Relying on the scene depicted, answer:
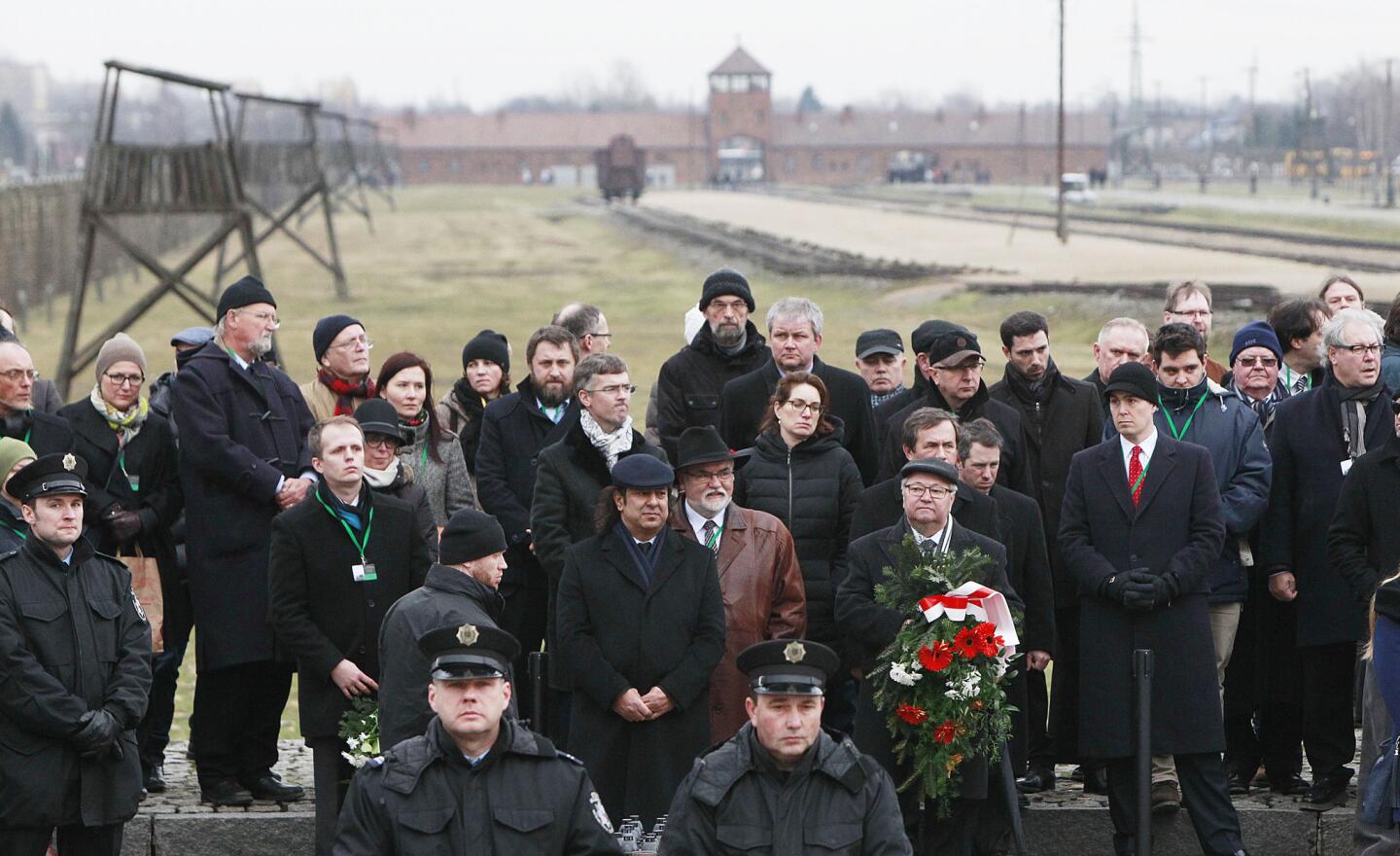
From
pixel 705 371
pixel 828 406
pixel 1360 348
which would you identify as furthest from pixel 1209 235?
Answer: pixel 828 406

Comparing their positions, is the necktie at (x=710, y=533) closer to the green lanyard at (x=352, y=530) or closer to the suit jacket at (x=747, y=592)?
the suit jacket at (x=747, y=592)

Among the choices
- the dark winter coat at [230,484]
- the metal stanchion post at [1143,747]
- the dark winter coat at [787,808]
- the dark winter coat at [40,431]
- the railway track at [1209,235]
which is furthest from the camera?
the railway track at [1209,235]

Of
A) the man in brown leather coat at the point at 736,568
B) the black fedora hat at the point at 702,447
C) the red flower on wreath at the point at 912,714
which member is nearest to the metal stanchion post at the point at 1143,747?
the red flower on wreath at the point at 912,714

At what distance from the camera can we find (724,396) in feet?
29.2

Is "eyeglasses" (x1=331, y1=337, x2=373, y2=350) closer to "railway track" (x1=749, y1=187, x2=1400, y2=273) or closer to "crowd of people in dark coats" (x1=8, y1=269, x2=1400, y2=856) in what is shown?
"crowd of people in dark coats" (x1=8, y1=269, x2=1400, y2=856)

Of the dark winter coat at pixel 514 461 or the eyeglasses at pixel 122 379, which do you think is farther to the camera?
the dark winter coat at pixel 514 461

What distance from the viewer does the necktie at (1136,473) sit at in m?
7.62

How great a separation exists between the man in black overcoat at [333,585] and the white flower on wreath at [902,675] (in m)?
2.11

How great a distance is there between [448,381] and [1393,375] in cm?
1701

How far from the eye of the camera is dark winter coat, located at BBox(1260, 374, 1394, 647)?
8.05 metres

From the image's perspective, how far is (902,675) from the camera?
6.78 meters

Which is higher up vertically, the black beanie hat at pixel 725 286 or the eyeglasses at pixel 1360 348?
the black beanie hat at pixel 725 286

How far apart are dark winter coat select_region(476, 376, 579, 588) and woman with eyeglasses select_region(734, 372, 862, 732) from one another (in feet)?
3.79

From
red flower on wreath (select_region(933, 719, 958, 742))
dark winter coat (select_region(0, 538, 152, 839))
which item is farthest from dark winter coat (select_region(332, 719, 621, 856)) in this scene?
red flower on wreath (select_region(933, 719, 958, 742))
